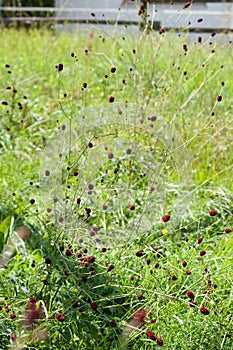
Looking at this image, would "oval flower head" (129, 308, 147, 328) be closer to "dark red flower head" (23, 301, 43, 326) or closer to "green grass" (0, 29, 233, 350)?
"green grass" (0, 29, 233, 350)

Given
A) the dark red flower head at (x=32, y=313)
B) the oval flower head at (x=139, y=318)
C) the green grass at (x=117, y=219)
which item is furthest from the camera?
the green grass at (x=117, y=219)

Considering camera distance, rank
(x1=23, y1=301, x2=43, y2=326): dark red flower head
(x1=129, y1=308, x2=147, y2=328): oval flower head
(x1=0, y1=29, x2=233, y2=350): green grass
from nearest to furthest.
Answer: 1. (x1=23, y1=301, x2=43, y2=326): dark red flower head
2. (x1=129, y1=308, x2=147, y2=328): oval flower head
3. (x1=0, y1=29, x2=233, y2=350): green grass

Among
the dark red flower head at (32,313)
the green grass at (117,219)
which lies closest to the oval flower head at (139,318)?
the green grass at (117,219)

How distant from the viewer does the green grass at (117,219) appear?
7.45 ft

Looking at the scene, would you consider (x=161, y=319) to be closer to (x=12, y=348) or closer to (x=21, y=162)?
(x=12, y=348)

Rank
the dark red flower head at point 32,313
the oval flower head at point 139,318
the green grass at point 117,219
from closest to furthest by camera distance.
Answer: the dark red flower head at point 32,313
the oval flower head at point 139,318
the green grass at point 117,219

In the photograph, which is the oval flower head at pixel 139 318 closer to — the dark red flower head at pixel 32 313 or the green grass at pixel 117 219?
the green grass at pixel 117 219

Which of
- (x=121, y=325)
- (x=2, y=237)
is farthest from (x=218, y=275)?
(x=2, y=237)

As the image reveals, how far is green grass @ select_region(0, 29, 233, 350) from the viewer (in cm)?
227

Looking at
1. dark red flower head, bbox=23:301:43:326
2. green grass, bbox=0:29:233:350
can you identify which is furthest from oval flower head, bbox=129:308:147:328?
dark red flower head, bbox=23:301:43:326

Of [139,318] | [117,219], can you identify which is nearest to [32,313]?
[139,318]

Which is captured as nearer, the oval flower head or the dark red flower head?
the dark red flower head

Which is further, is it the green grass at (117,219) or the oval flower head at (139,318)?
the green grass at (117,219)

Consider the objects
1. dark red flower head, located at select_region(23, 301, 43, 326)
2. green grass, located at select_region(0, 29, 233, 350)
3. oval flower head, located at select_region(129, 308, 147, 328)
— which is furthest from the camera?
green grass, located at select_region(0, 29, 233, 350)
